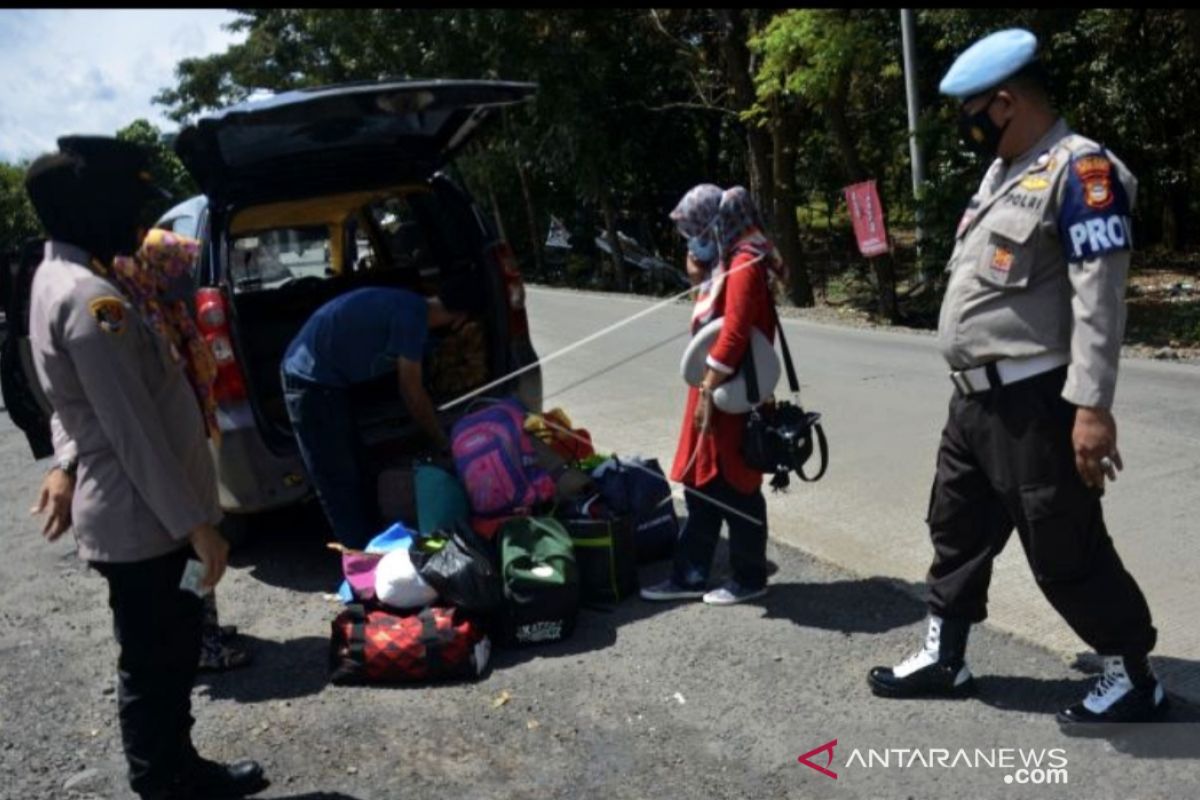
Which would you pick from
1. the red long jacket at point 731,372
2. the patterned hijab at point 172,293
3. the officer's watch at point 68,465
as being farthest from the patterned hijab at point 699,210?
the officer's watch at point 68,465

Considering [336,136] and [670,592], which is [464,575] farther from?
[336,136]

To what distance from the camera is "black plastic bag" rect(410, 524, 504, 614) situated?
4.32 metres

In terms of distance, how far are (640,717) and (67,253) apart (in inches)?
88.1

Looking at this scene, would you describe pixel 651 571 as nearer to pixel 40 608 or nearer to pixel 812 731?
pixel 812 731

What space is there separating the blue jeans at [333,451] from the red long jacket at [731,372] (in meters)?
1.45

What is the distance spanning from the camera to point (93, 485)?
3186mm

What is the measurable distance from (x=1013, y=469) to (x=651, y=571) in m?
2.20

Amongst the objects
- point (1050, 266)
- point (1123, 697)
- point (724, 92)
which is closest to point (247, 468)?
point (1050, 266)

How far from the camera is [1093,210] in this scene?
316 centimetres

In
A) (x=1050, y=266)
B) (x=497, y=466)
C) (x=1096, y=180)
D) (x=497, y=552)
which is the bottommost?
(x=497, y=552)

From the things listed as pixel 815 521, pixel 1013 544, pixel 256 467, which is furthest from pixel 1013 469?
pixel 256 467

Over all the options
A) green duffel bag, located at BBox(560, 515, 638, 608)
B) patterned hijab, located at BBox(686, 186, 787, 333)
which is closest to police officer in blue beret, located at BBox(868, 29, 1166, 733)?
patterned hijab, located at BBox(686, 186, 787, 333)

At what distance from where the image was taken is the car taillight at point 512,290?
606 cm

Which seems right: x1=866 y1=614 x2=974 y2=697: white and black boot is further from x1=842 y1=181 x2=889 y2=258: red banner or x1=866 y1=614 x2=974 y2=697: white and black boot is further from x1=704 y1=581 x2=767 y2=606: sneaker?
x1=842 y1=181 x2=889 y2=258: red banner
